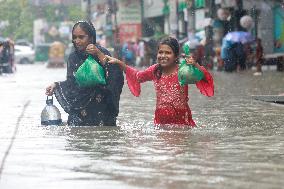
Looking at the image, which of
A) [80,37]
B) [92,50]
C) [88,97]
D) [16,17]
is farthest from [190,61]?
[16,17]

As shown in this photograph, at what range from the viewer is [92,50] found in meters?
9.91

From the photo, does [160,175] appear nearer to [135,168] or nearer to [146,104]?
[135,168]

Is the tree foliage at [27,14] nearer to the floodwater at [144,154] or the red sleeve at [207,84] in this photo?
the floodwater at [144,154]

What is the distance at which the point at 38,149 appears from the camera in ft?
26.6

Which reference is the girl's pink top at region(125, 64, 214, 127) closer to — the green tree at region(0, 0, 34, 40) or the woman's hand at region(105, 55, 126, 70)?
the woman's hand at region(105, 55, 126, 70)

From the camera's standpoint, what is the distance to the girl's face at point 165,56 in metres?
9.97

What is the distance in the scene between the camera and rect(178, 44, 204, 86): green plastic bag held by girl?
31.9 feet

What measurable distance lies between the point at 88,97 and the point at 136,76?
637 mm

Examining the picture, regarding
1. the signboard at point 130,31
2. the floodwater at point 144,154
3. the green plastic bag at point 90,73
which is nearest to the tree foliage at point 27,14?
the signboard at point 130,31

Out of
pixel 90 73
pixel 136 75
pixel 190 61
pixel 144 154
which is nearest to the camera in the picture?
pixel 144 154

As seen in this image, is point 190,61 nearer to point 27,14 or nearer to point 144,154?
point 144,154

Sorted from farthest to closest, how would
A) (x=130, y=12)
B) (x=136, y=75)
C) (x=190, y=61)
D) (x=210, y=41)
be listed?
1. (x=130, y=12)
2. (x=210, y=41)
3. (x=136, y=75)
4. (x=190, y=61)

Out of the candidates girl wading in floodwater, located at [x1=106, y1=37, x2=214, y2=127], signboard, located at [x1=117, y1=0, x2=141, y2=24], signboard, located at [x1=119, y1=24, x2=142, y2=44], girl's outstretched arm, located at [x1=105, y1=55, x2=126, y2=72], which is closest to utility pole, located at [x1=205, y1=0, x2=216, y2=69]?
signboard, located at [x1=117, y1=0, x2=141, y2=24]

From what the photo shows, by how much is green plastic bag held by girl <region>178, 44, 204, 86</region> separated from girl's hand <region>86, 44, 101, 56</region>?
0.87 metres
